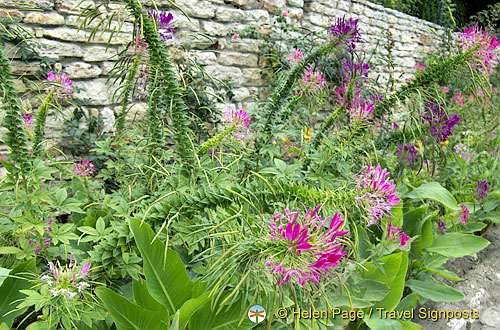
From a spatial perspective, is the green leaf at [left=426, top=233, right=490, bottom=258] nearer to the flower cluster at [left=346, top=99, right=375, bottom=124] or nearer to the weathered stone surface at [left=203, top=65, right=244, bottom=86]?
the flower cluster at [left=346, top=99, right=375, bottom=124]

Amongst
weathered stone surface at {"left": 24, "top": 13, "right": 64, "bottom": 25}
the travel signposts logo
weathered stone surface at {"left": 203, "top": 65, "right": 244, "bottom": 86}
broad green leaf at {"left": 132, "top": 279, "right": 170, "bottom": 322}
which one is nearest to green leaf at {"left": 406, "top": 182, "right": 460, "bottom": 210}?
the travel signposts logo

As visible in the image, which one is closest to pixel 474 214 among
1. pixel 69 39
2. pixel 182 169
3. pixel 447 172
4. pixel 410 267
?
pixel 447 172

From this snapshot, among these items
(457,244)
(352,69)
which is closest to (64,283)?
(352,69)

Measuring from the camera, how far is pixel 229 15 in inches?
143

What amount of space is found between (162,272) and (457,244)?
1.79 meters

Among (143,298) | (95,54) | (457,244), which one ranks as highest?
(95,54)

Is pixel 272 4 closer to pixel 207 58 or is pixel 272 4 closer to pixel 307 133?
pixel 207 58

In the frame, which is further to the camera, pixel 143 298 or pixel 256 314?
pixel 143 298

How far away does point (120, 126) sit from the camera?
1.86 meters

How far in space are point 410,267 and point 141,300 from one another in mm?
1583

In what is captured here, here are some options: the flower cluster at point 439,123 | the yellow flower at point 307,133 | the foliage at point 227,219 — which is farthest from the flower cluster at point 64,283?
the flower cluster at point 439,123

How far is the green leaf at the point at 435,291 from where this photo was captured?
1.84 m

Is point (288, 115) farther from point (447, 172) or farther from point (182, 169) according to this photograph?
point (447, 172)

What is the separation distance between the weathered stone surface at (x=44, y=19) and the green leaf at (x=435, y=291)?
9.87ft
